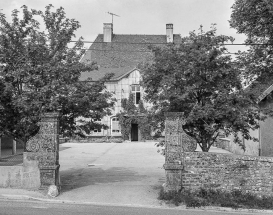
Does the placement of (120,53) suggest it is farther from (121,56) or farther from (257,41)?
(257,41)

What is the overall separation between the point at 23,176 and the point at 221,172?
6281 millimetres

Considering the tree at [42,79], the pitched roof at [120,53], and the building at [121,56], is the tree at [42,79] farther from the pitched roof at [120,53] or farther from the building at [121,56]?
the pitched roof at [120,53]

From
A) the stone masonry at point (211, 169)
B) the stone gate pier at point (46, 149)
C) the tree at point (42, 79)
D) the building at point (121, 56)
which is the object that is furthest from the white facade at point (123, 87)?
the stone masonry at point (211, 169)

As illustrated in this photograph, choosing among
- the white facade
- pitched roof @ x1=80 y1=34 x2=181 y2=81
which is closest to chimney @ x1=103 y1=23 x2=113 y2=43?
pitched roof @ x1=80 y1=34 x2=181 y2=81

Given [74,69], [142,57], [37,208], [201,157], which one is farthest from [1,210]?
[142,57]

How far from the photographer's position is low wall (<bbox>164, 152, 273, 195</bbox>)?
10352 millimetres

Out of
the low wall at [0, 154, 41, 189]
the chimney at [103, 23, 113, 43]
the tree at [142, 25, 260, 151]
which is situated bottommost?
the low wall at [0, 154, 41, 189]

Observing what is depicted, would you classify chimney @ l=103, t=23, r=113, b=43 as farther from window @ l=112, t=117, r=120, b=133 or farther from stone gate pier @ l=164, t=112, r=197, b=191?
stone gate pier @ l=164, t=112, r=197, b=191

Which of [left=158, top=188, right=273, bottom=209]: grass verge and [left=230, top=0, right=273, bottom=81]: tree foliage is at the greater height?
[left=230, top=0, right=273, bottom=81]: tree foliage

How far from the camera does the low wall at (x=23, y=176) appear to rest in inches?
438

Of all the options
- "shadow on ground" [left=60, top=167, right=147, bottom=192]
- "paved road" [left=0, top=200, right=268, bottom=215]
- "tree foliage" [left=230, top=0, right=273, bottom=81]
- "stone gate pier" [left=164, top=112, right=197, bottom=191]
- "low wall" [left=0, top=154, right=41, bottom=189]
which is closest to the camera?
"paved road" [left=0, top=200, right=268, bottom=215]

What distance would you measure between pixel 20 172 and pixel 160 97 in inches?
203

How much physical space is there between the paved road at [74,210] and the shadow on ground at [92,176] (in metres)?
2.00

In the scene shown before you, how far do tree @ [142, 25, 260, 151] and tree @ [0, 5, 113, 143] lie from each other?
83.4 inches
